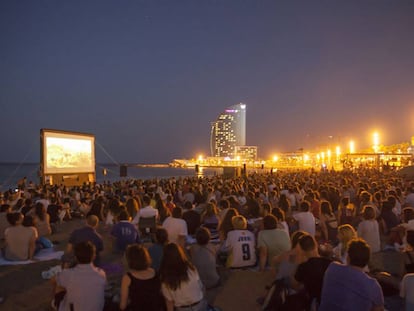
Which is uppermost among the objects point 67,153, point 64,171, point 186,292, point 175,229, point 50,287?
point 67,153

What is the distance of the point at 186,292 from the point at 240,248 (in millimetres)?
2090

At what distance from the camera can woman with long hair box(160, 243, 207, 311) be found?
3.58m

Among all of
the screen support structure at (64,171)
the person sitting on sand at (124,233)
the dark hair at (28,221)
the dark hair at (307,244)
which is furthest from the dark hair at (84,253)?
the screen support structure at (64,171)

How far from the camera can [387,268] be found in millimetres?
5777

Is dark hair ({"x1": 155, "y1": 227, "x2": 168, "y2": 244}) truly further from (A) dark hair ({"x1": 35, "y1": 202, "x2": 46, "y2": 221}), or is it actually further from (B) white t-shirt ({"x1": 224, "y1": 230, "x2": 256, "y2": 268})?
(A) dark hair ({"x1": 35, "y1": 202, "x2": 46, "y2": 221})

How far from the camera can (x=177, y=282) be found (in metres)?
3.58

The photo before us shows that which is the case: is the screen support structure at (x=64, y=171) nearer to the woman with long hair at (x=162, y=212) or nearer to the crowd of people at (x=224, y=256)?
the crowd of people at (x=224, y=256)

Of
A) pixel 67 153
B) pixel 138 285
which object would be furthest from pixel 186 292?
pixel 67 153

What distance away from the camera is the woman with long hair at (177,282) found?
3582 millimetres

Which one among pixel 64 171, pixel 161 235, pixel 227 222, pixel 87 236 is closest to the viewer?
pixel 161 235

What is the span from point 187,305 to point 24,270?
3.65 metres

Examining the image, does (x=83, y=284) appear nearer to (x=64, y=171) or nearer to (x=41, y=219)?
(x=41, y=219)

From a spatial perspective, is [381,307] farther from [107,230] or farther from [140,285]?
[107,230]

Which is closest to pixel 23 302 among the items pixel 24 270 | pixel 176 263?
pixel 24 270
